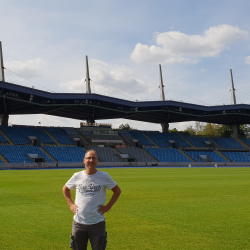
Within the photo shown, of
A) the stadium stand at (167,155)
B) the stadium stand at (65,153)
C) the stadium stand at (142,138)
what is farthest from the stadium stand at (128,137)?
the stadium stand at (65,153)

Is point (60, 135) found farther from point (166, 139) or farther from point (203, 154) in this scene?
point (203, 154)

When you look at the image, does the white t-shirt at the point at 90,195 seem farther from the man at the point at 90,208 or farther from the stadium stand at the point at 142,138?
the stadium stand at the point at 142,138

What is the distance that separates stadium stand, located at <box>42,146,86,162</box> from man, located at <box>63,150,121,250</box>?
5767 cm

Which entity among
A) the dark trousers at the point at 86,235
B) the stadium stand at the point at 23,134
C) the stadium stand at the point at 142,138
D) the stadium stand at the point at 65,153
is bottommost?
the dark trousers at the point at 86,235

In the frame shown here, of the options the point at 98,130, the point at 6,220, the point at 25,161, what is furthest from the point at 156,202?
the point at 98,130

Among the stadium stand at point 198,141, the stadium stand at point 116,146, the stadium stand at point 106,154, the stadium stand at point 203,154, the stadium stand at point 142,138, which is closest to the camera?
the stadium stand at point 116,146

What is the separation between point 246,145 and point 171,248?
8874cm

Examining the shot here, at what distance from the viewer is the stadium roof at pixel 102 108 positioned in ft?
200

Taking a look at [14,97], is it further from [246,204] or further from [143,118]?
[246,204]

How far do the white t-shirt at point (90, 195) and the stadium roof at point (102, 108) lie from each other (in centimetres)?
5442

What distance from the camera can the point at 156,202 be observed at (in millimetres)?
13344

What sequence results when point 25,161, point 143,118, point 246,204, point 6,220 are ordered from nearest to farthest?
1. point 6,220
2. point 246,204
3. point 25,161
4. point 143,118

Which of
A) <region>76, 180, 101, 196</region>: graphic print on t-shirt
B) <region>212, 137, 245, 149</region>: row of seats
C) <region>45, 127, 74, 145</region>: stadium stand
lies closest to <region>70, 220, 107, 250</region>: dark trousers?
<region>76, 180, 101, 196</region>: graphic print on t-shirt

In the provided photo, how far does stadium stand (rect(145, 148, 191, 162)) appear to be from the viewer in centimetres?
7238
